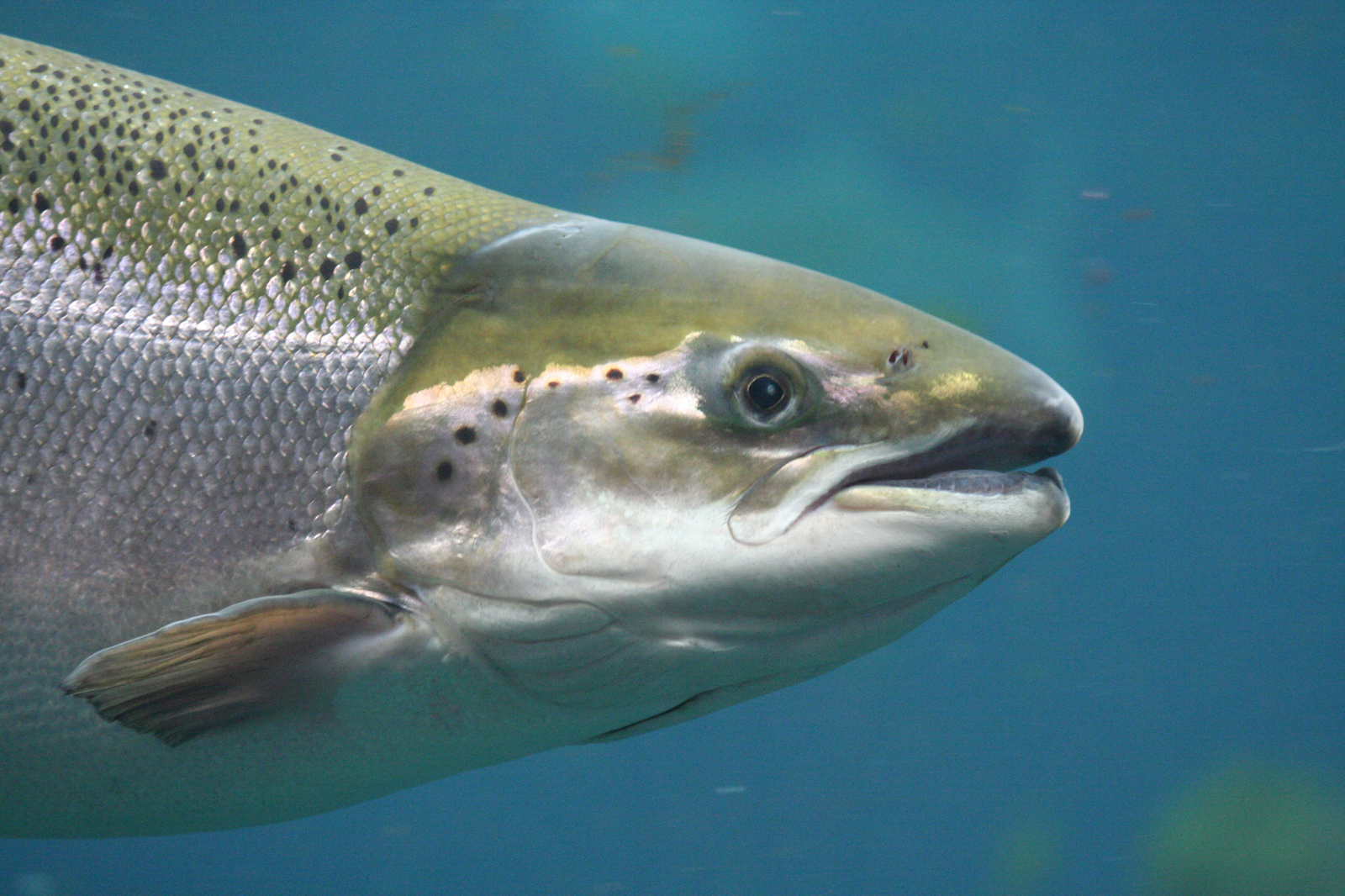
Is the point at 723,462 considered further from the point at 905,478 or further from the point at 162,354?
the point at 162,354

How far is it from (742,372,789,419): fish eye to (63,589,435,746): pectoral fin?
637mm

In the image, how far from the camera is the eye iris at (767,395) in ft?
4.58

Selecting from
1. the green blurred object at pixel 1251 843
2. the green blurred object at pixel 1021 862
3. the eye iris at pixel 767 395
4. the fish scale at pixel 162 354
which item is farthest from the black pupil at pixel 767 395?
the green blurred object at pixel 1021 862

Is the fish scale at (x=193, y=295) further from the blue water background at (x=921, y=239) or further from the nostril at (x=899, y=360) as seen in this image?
the blue water background at (x=921, y=239)

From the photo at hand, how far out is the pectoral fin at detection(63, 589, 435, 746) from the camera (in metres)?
1.34

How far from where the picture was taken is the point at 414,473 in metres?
1.44

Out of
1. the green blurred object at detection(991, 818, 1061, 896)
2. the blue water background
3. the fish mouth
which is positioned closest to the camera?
the fish mouth

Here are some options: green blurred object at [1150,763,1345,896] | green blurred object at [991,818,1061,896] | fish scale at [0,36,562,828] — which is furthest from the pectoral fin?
green blurred object at [991,818,1061,896]

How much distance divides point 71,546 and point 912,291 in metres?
15.9

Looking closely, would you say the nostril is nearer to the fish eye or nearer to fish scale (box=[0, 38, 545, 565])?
the fish eye

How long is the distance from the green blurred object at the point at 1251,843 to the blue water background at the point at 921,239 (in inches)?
62.7

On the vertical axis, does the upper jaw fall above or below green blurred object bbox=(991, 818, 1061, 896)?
above

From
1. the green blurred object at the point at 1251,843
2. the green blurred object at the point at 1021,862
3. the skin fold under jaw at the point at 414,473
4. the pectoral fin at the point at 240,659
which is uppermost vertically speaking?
the skin fold under jaw at the point at 414,473

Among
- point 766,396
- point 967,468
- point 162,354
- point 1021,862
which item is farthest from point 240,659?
point 1021,862
